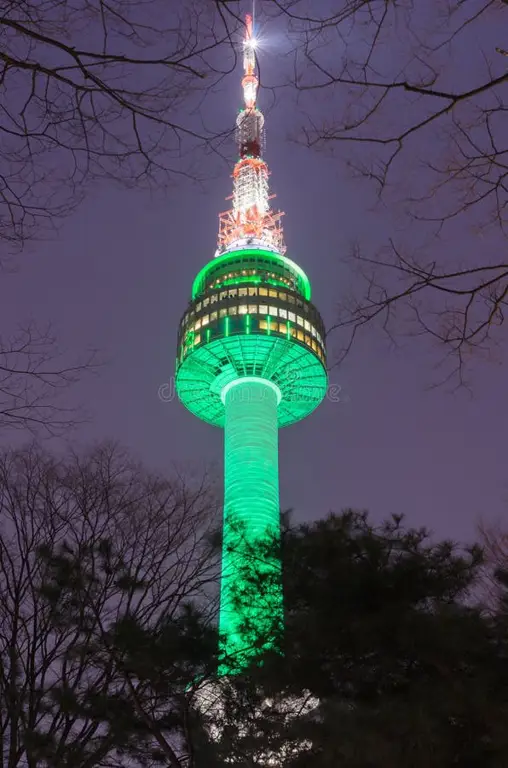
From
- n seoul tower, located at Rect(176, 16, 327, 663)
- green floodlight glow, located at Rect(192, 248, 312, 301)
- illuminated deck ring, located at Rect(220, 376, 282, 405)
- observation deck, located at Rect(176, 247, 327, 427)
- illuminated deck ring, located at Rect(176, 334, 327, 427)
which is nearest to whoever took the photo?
n seoul tower, located at Rect(176, 16, 327, 663)

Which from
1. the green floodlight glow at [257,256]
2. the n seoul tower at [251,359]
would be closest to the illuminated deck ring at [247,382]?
the n seoul tower at [251,359]

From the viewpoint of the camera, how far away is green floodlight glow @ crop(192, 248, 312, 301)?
55219mm

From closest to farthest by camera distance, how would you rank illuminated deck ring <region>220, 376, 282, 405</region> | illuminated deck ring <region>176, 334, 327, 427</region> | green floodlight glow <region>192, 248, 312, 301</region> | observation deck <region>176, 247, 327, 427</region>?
1. observation deck <region>176, 247, 327, 427</region>
2. illuminated deck ring <region>176, 334, 327, 427</region>
3. illuminated deck ring <region>220, 376, 282, 405</region>
4. green floodlight glow <region>192, 248, 312, 301</region>

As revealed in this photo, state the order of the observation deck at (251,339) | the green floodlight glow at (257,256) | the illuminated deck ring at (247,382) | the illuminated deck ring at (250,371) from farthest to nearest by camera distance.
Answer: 1. the green floodlight glow at (257,256)
2. the illuminated deck ring at (247,382)
3. the illuminated deck ring at (250,371)
4. the observation deck at (251,339)

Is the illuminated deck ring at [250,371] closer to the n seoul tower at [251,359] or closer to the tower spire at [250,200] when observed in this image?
the n seoul tower at [251,359]

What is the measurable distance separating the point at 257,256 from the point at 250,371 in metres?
10.4

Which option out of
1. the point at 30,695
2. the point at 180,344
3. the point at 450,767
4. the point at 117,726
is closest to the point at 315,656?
the point at 450,767

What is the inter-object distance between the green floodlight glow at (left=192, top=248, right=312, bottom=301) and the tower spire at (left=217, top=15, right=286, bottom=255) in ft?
5.94

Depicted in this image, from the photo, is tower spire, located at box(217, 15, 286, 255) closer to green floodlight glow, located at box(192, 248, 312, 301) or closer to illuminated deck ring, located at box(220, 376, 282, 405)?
green floodlight glow, located at box(192, 248, 312, 301)

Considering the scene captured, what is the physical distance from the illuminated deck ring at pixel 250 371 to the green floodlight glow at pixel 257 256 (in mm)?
7480

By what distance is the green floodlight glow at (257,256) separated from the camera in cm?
5522

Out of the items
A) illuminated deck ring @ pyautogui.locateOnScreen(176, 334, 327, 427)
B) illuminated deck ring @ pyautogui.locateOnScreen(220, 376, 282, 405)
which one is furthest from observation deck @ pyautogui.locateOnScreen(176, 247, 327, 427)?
illuminated deck ring @ pyautogui.locateOnScreen(220, 376, 282, 405)

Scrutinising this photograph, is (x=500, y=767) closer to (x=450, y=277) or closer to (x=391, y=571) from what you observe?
(x=391, y=571)

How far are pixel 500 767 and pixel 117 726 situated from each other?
201 inches
